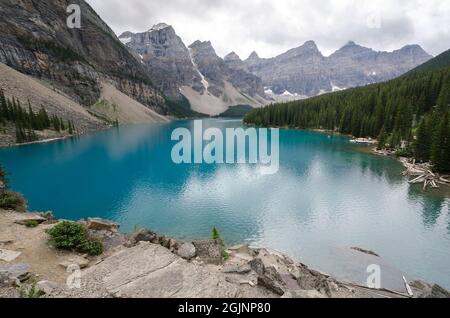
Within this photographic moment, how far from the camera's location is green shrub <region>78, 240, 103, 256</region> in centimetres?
1567

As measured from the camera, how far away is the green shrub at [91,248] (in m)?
15.7

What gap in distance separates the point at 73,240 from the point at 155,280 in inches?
243

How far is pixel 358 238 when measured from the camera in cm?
2619

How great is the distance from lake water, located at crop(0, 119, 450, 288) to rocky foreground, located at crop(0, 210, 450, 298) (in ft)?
21.4

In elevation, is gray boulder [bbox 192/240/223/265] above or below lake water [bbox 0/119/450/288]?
above

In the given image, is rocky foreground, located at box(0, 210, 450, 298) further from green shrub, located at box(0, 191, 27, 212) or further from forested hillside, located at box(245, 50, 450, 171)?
forested hillside, located at box(245, 50, 450, 171)

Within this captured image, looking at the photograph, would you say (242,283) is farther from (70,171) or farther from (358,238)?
(70,171)

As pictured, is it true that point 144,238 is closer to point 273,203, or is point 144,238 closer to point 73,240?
point 73,240

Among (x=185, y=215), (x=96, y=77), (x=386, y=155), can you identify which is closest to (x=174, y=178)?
(x=185, y=215)

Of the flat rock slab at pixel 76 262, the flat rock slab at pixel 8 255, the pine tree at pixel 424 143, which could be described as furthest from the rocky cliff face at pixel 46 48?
the pine tree at pixel 424 143

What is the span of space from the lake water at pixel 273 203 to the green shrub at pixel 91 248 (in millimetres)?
10145

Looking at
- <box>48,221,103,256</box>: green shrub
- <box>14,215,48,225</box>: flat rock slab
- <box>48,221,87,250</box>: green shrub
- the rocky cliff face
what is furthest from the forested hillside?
the rocky cliff face

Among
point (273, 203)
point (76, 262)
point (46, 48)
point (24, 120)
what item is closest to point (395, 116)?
point (273, 203)

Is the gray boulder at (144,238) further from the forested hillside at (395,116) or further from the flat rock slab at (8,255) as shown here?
the forested hillside at (395,116)
